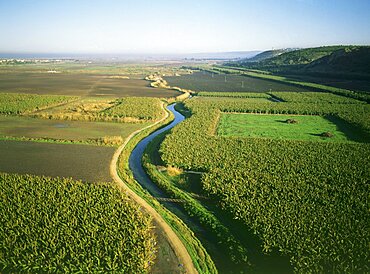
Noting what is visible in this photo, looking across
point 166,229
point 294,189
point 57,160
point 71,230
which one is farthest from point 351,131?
point 71,230

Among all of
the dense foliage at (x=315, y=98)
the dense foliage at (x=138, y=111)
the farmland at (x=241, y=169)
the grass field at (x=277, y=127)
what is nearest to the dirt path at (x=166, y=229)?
the farmland at (x=241, y=169)

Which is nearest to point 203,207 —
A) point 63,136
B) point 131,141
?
point 131,141

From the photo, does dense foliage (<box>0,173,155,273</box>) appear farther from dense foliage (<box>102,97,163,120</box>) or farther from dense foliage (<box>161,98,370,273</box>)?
dense foliage (<box>102,97,163,120</box>)

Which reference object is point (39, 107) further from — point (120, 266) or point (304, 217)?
point (304, 217)

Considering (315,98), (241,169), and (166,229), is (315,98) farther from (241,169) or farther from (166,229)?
(166,229)

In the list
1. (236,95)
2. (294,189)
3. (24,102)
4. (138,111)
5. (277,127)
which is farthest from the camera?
(236,95)
